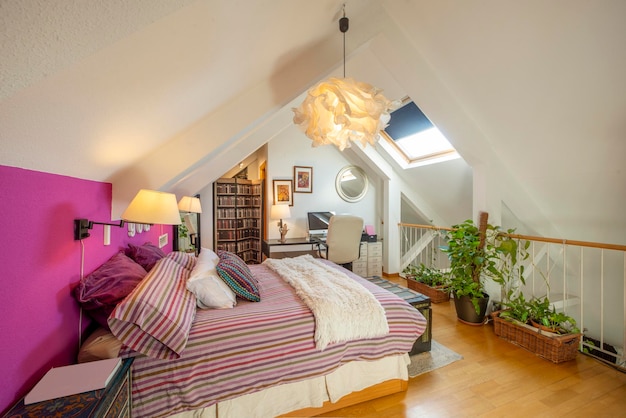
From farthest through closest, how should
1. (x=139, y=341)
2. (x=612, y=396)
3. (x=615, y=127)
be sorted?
1. (x=615, y=127)
2. (x=612, y=396)
3. (x=139, y=341)

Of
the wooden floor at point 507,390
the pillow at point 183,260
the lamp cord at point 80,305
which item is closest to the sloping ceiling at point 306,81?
the lamp cord at point 80,305

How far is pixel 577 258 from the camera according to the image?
2883mm

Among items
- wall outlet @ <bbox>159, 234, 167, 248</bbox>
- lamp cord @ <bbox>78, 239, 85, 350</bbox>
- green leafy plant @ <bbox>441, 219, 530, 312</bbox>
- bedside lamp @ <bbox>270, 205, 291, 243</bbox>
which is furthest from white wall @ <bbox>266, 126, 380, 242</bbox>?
lamp cord @ <bbox>78, 239, 85, 350</bbox>

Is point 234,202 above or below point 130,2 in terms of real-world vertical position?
below

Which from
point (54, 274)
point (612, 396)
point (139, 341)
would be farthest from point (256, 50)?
point (612, 396)

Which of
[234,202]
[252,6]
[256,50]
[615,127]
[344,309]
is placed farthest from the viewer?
[234,202]

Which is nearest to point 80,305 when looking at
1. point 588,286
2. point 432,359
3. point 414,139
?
point 432,359

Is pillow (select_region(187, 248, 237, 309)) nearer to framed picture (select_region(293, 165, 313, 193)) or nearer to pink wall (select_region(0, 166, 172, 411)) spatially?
pink wall (select_region(0, 166, 172, 411))

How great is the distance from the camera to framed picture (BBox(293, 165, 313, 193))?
4391 millimetres

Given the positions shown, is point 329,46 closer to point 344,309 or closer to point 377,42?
point 377,42

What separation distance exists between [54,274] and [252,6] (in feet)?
4.74

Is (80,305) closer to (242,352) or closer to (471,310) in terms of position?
(242,352)

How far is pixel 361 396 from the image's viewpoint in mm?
1602

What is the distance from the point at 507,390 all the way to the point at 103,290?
2.62 meters
